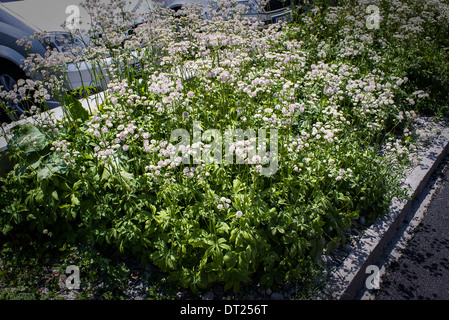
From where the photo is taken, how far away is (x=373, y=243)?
3100mm

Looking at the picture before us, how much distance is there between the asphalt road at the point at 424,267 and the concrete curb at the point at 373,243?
0.20m

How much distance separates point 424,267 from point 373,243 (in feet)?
1.81

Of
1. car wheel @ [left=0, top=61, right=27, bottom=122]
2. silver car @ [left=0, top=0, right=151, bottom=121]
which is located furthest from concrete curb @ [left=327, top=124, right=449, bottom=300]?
car wheel @ [left=0, top=61, right=27, bottom=122]

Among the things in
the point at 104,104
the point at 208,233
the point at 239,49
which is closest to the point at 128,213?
the point at 208,233

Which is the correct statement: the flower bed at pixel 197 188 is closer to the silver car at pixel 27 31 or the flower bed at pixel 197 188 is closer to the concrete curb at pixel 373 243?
the concrete curb at pixel 373 243

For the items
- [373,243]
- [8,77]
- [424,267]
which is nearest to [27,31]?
[8,77]

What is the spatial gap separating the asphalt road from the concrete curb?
20 centimetres

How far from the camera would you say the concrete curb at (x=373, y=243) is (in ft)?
8.90

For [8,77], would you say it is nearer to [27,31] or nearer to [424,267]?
[27,31]

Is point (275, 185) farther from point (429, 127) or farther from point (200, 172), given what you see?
point (429, 127)

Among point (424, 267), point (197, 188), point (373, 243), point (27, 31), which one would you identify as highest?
point (27, 31)

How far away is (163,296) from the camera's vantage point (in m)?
2.62

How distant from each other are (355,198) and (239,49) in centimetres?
278

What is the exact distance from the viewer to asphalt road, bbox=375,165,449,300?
111 inches
